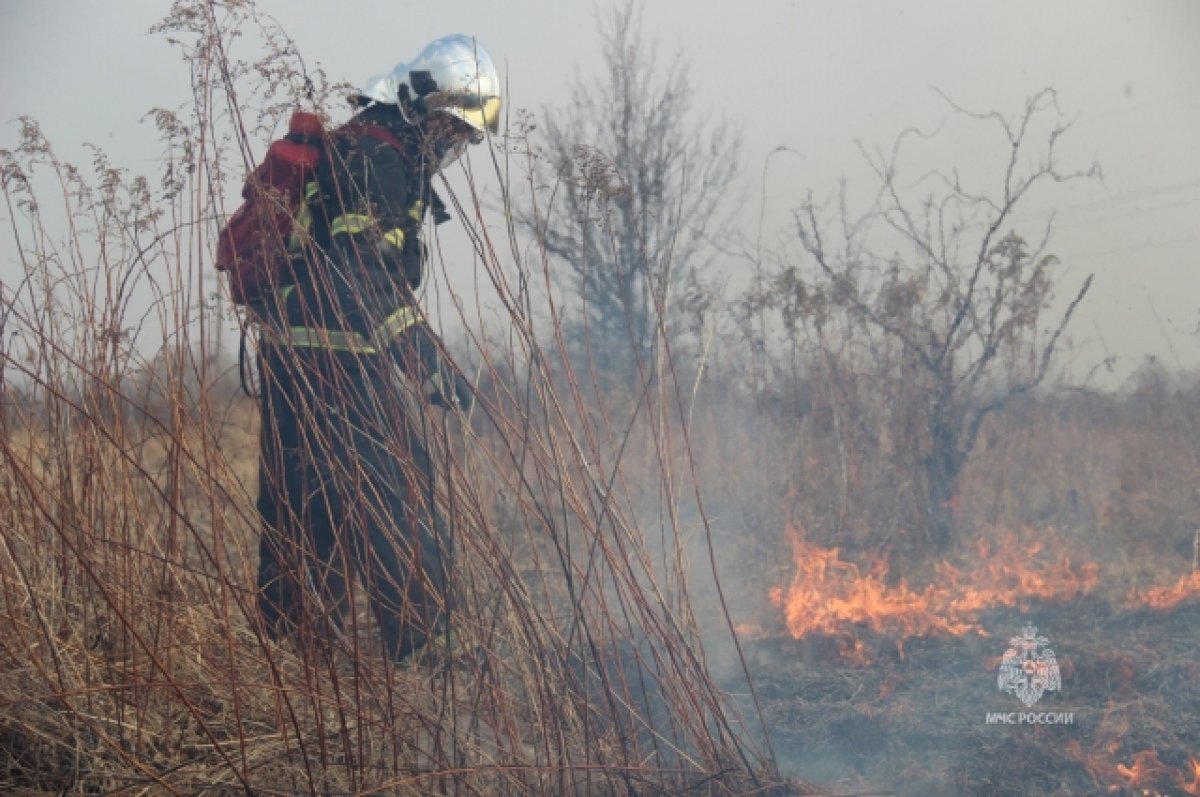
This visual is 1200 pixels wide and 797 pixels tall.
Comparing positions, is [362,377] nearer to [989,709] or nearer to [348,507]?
[348,507]

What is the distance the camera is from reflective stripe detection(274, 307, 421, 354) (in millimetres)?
1891

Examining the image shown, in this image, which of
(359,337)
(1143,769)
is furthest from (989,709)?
(359,337)

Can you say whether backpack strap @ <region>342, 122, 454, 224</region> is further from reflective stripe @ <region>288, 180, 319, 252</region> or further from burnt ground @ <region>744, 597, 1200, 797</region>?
burnt ground @ <region>744, 597, 1200, 797</region>

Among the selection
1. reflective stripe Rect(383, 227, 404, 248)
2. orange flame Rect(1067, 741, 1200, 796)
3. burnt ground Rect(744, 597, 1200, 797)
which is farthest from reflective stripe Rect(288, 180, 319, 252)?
orange flame Rect(1067, 741, 1200, 796)

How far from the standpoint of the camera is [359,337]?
8.18 ft

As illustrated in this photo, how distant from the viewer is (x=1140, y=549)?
18.1ft

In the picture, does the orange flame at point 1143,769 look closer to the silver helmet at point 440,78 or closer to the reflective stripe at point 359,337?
the reflective stripe at point 359,337

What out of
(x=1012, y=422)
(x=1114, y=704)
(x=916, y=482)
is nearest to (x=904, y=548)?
(x=916, y=482)

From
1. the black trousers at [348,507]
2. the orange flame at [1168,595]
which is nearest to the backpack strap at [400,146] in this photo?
the black trousers at [348,507]

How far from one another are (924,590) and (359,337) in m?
3.37

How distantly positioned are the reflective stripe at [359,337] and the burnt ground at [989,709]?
4.55ft

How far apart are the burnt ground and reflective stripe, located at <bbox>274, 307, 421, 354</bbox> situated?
4.55 ft

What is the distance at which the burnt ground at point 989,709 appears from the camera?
2.66 meters

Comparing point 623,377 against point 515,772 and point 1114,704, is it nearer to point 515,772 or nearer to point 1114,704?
point 1114,704
